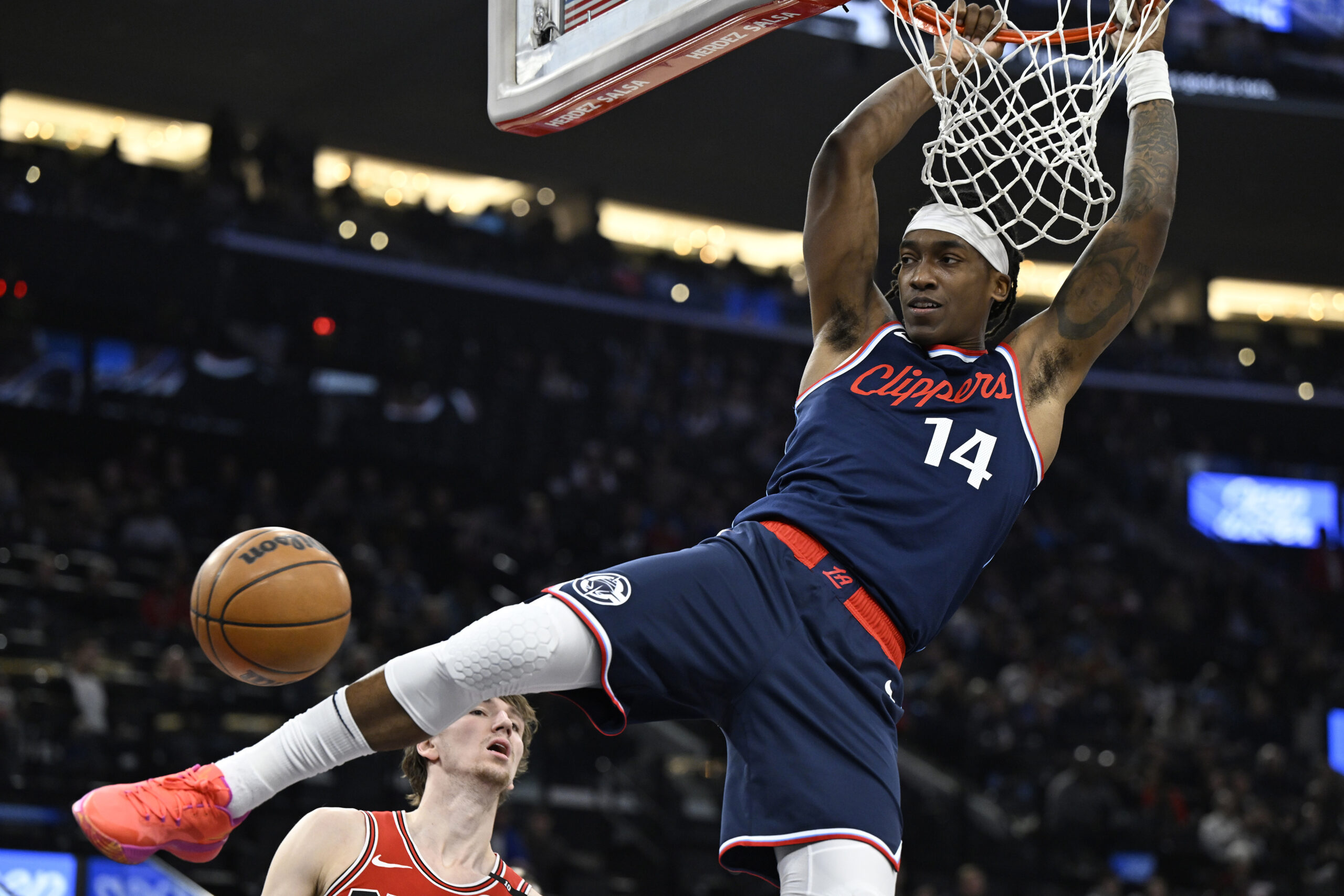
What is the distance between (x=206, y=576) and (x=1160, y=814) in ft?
33.1

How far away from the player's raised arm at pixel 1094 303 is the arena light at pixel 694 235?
799 inches

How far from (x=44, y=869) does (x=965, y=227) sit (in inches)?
214

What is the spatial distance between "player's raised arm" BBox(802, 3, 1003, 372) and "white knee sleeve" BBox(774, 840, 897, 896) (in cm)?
125

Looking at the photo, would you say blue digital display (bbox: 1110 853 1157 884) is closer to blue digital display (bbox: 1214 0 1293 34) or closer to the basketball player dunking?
the basketball player dunking

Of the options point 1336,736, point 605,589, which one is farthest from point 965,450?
point 1336,736

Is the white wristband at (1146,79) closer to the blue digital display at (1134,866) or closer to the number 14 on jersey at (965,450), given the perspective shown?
the number 14 on jersey at (965,450)

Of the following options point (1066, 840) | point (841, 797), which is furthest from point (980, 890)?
point (841, 797)

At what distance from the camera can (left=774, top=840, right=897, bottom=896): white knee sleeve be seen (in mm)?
2990

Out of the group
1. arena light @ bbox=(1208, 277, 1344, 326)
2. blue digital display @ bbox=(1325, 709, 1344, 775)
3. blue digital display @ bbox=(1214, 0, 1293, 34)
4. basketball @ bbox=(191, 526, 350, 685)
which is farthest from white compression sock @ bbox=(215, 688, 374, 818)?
arena light @ bbox=(1208, 277, 1344, 326)

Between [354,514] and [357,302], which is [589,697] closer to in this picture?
[354,514]

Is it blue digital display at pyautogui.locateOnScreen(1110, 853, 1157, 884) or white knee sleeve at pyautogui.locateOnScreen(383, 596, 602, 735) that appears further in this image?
blue digital display at pyautogui.locateOnScreen(1110, 853, 1157, 884)

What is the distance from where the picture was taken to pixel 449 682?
301 cm

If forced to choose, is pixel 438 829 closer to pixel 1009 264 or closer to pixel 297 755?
pixel 297 755

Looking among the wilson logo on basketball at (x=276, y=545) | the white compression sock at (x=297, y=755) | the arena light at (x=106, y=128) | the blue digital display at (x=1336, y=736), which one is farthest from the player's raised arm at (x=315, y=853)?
the arena light at (x=106, y=128)
